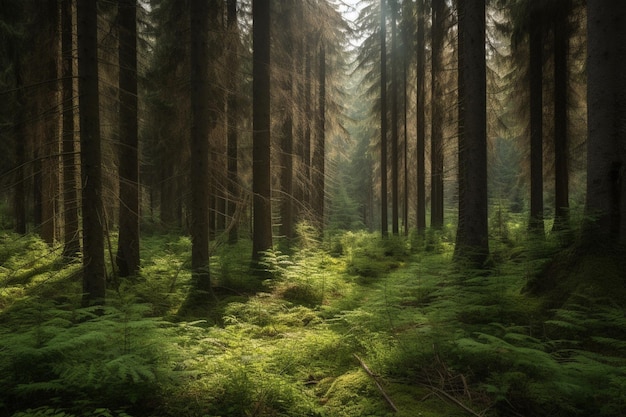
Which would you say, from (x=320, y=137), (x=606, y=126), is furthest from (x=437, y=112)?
(x=606, y=126)

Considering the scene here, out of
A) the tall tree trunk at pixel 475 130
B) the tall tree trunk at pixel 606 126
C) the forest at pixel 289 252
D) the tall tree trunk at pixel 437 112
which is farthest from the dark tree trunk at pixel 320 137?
the tall tree trunk at pixel 606 126

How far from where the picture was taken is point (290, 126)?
48.2 feet

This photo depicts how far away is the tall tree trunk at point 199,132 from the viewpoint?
834 cm

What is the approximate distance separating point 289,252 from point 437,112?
8.37 meters

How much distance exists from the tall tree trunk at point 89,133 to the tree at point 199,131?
223 centimetres

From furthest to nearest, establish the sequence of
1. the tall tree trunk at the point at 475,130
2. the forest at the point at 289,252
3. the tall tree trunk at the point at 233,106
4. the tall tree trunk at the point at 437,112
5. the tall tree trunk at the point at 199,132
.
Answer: the tall tree trunk at the point at 437,112 → the tall tree trunk at the point at 233,106 → the tall tree trunk at the point at 199,132 → the tall tree trunk at the point at 475,130 → the forest at the point at 289,252

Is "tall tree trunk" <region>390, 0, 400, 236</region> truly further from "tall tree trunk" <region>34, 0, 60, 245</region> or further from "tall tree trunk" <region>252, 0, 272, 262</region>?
"tall tree trunk" <region>34, 0, 60, 245</region>

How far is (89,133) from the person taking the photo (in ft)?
20.9

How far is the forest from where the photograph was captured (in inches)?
155

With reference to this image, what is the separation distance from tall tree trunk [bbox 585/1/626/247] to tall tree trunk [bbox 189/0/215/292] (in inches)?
304

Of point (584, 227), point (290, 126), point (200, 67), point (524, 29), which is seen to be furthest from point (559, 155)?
point (200, 67)

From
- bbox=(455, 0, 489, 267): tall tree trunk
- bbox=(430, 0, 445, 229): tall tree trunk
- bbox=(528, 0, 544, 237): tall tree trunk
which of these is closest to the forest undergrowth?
bbox=(455, 0, 489, 267): tall tree trunk

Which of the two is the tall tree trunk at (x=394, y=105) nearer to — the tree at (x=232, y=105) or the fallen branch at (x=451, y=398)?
the tree at (x=232, y=105)

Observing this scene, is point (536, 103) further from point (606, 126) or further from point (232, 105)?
point (232, 105)
